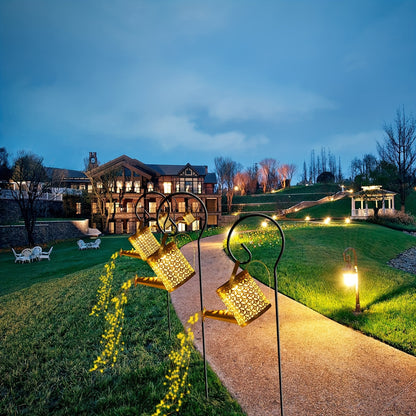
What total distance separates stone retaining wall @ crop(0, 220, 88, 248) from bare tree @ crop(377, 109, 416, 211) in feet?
136

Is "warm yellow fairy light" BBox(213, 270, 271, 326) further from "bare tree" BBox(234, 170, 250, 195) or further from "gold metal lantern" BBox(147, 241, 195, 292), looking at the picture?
"bare tree" BBox(234, 170, 250, 195)

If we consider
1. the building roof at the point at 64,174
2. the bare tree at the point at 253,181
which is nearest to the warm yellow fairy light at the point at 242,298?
the building roof at the point at 64,174

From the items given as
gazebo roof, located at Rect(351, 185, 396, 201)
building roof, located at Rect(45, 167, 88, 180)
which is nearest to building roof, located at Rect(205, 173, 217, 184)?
gazebo roof, located at Rect(351, 185, 396, 201)

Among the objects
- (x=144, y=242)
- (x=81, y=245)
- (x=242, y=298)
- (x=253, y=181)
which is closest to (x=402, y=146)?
(x=81, y=245)

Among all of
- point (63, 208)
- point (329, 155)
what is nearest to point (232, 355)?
point (63, 208)

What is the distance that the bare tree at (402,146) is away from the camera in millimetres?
34125

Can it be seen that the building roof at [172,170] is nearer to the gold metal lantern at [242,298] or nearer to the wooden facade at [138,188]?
the wooden facade at [138,188]

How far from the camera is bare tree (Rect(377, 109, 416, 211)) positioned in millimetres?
34125

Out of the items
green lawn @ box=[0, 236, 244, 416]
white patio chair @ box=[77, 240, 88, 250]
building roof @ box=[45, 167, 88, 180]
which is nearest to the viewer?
green lawn @ box=[0, 236, 244, 416]

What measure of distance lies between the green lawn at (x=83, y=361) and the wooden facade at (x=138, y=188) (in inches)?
1083

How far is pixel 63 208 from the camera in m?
41.6

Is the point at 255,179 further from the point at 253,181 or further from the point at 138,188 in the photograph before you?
the point at 138,188

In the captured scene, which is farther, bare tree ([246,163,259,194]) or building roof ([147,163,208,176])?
bare tree ([246,163,259,194])

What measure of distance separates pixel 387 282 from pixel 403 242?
13.4 meters
